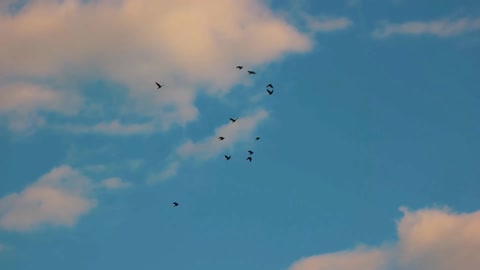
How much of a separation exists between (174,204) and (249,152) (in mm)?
21377

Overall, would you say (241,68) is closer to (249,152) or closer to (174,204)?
(249,152)

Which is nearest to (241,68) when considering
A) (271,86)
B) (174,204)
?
(271,86)

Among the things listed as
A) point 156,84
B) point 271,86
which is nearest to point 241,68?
point 271,86

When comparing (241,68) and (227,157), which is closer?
(241,68)

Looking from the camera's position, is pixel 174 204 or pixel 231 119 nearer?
pixel 231 119

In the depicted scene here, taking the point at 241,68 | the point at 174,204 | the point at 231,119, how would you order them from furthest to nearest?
the point at 174,204 → the point at 231,119 → the point at 241,68

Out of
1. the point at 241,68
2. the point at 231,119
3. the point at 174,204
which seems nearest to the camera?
the point at 241,68

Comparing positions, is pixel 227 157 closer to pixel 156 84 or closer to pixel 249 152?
pixel 249 152

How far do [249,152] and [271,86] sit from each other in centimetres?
1705

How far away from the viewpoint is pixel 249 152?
145000 mm

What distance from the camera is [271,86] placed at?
136500 millimetres

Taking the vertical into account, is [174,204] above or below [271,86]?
below

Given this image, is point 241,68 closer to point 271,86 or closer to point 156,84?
point 271,86

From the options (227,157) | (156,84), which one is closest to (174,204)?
(227,157)
